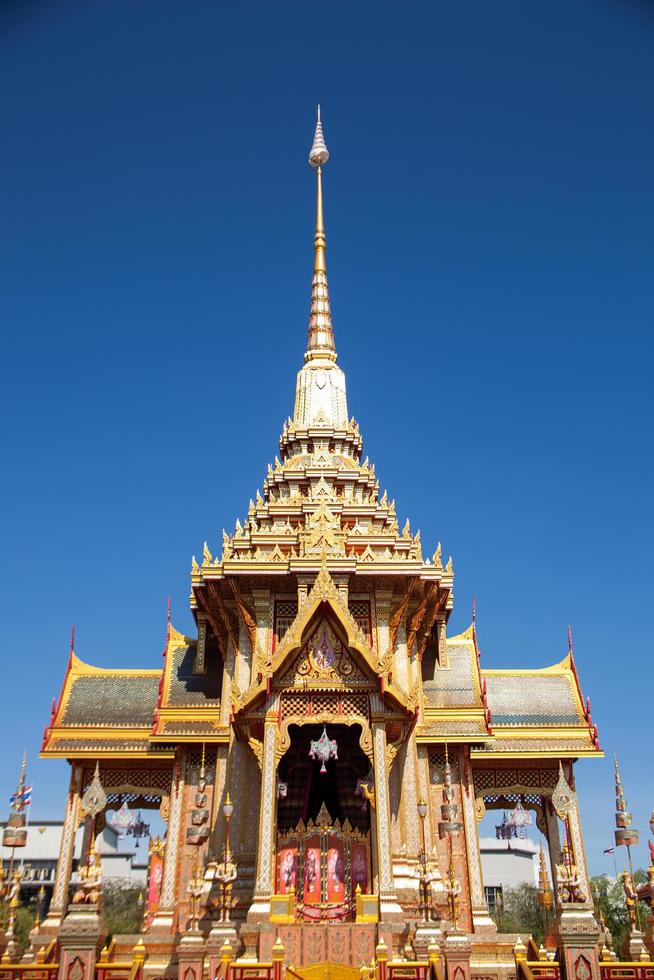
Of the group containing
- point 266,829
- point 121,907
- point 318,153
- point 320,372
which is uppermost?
point 318,153

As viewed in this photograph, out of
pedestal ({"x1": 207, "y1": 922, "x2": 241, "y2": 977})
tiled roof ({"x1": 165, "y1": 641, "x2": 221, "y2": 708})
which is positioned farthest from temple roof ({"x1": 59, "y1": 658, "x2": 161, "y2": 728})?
pedestal ({"x1": 207, "y1": 922, "x2": 241, "y2": 977})

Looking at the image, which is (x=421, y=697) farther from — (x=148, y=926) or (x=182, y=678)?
(x=148, y=926)

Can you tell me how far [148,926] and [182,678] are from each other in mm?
6841

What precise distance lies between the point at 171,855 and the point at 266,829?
4.78 metres

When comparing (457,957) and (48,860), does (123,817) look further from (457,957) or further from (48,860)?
(48,860)

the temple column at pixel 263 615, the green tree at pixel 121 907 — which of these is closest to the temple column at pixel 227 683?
the temple column at pixel 263 615

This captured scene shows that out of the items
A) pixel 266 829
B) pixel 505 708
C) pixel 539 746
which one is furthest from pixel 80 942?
pixel 505 708

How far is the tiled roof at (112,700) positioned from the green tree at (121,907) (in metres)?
26.2

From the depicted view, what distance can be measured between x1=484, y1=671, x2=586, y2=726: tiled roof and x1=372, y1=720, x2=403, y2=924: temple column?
7405 millimetres

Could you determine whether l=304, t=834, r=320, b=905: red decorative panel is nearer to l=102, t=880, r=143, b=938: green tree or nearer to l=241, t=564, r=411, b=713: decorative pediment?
l=241, t=564, r=411, b=713: decorative pediment

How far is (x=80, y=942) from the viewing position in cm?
1672

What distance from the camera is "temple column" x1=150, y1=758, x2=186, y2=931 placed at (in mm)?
22672

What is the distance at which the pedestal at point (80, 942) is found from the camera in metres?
16.5

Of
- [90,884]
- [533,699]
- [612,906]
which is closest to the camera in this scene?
[90,884]
